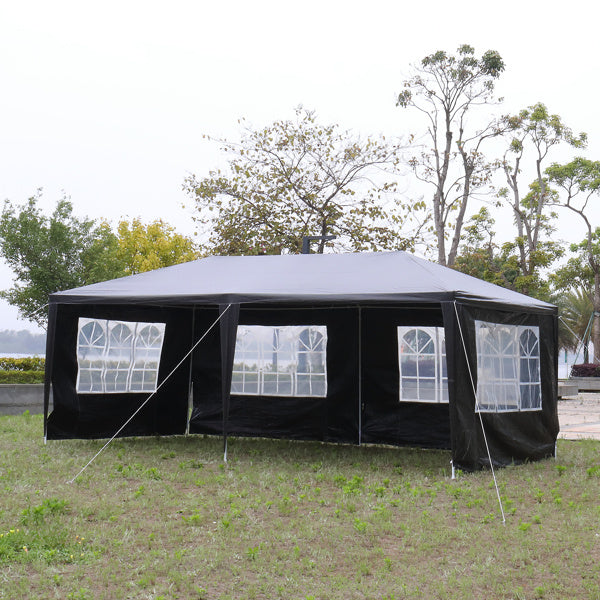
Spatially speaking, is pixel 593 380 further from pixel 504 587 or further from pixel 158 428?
pixel 504 587

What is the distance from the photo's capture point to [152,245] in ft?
106

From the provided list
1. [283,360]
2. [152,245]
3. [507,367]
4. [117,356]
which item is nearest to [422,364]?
[507,367]

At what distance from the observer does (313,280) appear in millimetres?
7957

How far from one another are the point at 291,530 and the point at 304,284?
3200 millimetres

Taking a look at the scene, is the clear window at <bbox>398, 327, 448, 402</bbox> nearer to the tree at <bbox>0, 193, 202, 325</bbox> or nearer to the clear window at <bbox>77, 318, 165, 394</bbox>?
the clear window at <bbox>77, 318, 165, 394</bbox>

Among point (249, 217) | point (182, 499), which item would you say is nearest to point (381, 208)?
point (249, 217)

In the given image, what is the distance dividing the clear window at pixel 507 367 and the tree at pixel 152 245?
922 inches

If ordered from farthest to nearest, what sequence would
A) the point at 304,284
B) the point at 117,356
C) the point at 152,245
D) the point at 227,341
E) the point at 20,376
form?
the point at 152,245, the point at 20,376, the point at 117,356, the point at 304,284, the point at 227,341

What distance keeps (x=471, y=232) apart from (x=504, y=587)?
28515mm

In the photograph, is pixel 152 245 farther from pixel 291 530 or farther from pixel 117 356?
pixel 291 530

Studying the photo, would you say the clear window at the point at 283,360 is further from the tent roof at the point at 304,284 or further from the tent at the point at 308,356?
the tent roof at the point at 304,284

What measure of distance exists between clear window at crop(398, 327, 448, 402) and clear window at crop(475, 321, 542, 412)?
1.01 metres

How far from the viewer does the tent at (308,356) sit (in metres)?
7.54

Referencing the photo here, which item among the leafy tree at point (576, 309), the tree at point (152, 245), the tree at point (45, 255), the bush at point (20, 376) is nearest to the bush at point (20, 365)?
the bush at point (20, 376)
